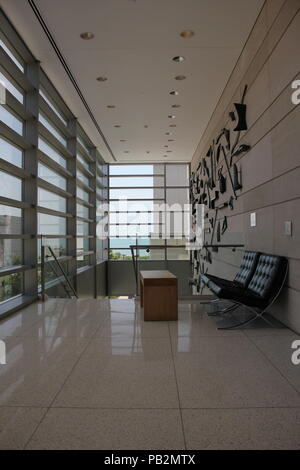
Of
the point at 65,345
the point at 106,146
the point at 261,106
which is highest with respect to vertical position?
the point at 106,146

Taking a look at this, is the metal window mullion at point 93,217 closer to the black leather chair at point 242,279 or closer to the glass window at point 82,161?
the glass window at point 82,161

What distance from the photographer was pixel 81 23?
475 centimetres

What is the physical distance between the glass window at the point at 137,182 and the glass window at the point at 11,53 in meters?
7.34

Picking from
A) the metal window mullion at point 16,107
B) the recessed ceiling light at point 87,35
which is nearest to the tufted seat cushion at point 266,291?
the metal window mullion at point 16,107

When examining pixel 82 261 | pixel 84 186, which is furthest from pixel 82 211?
pixel 82 261

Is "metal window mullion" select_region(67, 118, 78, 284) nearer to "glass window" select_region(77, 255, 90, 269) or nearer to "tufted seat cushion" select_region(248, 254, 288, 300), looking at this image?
"glass window" select_region(77, 255, 90, 269)

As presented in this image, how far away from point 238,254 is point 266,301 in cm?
219

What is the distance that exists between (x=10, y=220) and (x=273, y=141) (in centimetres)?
372

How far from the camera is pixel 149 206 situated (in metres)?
12.7

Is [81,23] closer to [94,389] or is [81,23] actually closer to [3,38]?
[3,38]

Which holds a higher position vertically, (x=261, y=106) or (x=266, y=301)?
(x=261, y=106)

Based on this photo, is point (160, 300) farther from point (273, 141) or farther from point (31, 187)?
point (31, 187)

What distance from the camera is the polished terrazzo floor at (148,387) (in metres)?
1.78

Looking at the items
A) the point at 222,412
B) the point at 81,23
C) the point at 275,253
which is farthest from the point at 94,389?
the point at 81,23
